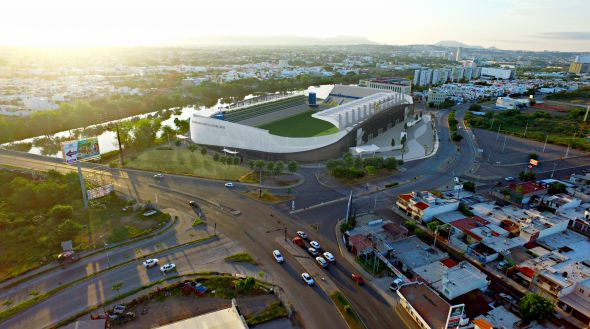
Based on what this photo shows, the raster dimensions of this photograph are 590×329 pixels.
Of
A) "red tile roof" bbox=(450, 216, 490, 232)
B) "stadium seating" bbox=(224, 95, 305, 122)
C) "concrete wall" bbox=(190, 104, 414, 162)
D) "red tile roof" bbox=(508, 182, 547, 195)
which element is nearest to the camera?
"red tile roof" bbox=(450, 216, 490, 232)

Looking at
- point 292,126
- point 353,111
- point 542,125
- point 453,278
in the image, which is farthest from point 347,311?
point 542,125

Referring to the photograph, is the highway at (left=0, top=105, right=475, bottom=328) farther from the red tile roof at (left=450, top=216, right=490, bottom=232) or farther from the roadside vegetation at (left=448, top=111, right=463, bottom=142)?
the roadside vegetation at (left=448, top=111, right=463, bottom=142)

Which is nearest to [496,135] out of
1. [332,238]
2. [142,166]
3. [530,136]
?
[530,136]

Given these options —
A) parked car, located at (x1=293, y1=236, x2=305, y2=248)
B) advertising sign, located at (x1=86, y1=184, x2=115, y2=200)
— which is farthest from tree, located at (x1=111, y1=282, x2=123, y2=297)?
advertising sign, located at (x1=86, y1=184, x2=115, y2=200)

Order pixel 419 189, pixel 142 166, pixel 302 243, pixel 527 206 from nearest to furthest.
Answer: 1. pixel 302 243
2. pixel 527 206
3. pixel 419 189
4. pixel 142 166

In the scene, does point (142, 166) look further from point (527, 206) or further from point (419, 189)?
point (527, 206)

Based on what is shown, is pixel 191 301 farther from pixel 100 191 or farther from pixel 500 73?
pixel 500 73
